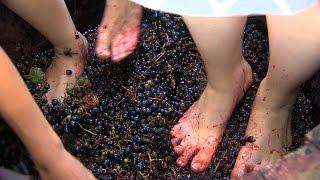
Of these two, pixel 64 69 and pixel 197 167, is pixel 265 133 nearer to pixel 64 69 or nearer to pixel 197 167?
pixel 197 167

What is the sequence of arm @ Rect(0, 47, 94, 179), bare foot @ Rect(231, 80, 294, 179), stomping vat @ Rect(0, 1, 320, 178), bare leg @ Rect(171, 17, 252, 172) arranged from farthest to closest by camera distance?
1. stomping vat @ Rect(0, 1, 320, 178)
2. bare foot @ Rect(231, 80, 294, 179)
3. bare leg @ Rect(171, 17, 252, 172)
4. arm @ Rect(0, 47, 94, 179)

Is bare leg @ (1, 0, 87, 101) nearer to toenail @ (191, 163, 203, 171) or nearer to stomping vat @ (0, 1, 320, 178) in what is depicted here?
stomping vat @ (0, 1, 320, 178)

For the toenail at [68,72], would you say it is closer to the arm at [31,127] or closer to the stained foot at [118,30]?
the stained foot at [118,30]

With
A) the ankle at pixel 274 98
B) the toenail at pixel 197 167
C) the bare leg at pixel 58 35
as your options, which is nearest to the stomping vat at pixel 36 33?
the toenail at pixel 197 167

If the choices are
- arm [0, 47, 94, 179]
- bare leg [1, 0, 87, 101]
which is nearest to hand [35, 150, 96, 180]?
arm [0, 47, 94, 179]

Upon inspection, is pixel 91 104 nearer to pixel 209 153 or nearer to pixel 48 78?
pixel 48 78

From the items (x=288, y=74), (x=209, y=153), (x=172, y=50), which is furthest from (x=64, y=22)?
(x=288, y=74)
